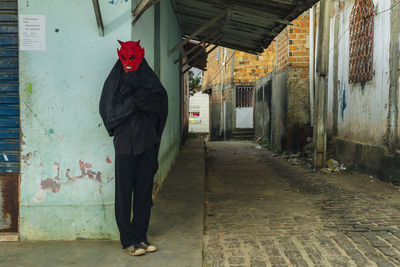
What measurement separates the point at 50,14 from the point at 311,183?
16.9 ft

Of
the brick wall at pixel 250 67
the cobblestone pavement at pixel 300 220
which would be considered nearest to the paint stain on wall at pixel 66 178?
the cobblestone pavement at pixel 300 220


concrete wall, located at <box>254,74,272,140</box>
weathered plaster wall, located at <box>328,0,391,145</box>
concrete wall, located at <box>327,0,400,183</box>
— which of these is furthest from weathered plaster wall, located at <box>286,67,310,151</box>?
concrete wall, located at <box>254,74,272,140</box>

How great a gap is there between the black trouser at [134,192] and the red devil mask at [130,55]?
0.75 meters

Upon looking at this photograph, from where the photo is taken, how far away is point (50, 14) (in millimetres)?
3467

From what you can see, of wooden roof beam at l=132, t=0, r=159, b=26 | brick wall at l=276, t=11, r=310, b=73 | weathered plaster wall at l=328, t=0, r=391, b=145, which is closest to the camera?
wooden roof beam at l=132, t=0, r=159, b=26

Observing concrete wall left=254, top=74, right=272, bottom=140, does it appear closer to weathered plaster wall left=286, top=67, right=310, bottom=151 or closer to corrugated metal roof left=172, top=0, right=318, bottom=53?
weathered plaster wall left=286, top=67, right=310, bottom=151

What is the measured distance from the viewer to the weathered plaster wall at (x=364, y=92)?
6.84 metres

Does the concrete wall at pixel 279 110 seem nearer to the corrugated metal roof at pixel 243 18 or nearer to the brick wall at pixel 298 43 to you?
the brick wall at pixel 298 43

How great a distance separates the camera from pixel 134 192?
3385mm

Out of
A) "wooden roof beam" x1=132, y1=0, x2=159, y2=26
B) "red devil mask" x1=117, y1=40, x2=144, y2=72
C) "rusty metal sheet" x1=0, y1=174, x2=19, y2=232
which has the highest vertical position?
"wooden roof beam" x1=132, y1=0, x2=159, y2=26

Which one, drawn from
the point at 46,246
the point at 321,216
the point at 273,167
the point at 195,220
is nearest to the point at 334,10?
the point at 273,167

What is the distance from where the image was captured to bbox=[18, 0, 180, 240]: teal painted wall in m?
3.47

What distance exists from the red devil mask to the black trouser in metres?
0.75

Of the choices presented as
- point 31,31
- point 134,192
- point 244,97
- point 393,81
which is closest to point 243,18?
point 393,81
